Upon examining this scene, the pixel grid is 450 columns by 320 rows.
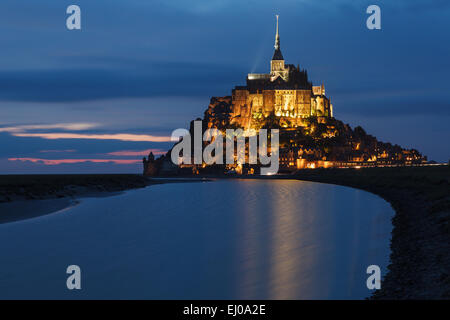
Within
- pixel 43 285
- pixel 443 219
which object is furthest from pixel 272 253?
pixel 43 285

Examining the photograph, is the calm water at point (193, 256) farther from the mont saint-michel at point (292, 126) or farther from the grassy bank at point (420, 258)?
the mont saint-michel at point (292, 126)

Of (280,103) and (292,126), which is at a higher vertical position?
(280,103)

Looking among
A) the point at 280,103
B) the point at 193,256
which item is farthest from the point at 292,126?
the point at 193,256

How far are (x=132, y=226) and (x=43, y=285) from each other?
522 inches

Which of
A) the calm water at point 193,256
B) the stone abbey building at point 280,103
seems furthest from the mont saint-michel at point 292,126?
the calm water at point 193,256

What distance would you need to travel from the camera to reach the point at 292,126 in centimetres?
15275

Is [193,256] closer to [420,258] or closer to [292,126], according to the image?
[420,258]

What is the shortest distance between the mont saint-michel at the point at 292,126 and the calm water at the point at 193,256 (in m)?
111

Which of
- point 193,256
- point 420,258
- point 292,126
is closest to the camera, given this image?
point 420,258

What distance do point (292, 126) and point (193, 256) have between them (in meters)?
138

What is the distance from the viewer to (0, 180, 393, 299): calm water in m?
12.4

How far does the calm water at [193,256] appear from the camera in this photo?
12430 mm
